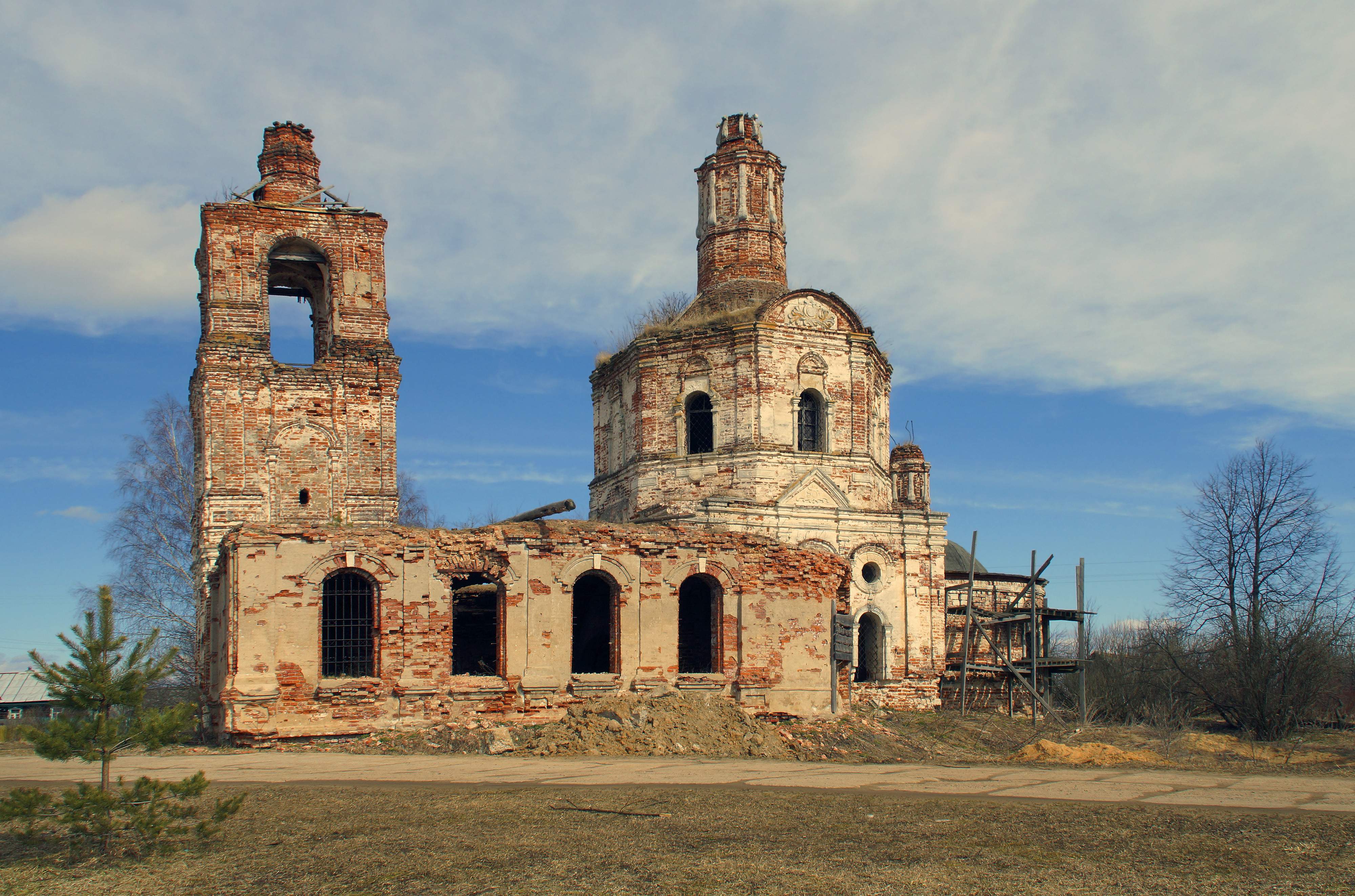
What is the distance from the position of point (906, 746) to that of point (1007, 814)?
986 centimetres

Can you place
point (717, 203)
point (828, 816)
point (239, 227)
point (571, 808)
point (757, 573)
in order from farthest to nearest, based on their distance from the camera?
point (717, 203), point (239, 227), point (757, 573), point (571, 808), point (828, 816)

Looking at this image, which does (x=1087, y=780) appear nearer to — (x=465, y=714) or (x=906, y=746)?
(x=906, y=746)

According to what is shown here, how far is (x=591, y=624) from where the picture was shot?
2058cm

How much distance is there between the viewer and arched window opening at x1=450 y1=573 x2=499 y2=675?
1869 centimetres

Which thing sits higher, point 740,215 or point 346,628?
point 740,215

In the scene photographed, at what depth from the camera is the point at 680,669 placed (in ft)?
61.1

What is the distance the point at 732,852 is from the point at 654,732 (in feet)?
25.1

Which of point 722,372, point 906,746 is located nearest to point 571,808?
point 906,746

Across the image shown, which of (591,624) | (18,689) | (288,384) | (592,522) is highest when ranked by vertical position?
(288,384)

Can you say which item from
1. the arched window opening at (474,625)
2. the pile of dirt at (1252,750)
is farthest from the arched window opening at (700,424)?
the pile of dirt at (1252,750)

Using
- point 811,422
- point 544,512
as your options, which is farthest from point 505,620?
point 811,422

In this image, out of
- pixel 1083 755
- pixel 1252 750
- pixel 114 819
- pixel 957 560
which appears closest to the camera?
pixel 114 819

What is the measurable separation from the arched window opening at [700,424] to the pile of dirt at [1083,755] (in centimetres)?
993

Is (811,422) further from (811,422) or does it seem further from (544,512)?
(544,512)
